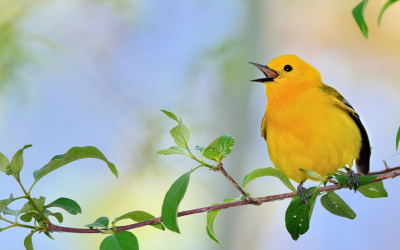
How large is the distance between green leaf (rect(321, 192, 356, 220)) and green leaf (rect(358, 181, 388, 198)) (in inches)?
3.5

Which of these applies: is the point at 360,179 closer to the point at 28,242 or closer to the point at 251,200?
the point at 251,200

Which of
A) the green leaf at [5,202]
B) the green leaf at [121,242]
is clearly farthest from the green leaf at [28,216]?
the green leaf at [121,242]

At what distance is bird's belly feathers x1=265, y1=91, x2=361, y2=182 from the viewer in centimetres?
216

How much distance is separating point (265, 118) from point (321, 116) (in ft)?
1.33

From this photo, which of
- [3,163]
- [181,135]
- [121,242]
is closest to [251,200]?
[181,135]

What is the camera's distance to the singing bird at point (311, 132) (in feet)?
7.09

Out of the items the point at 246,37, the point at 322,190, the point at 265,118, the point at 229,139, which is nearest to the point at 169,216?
the point at 229,139

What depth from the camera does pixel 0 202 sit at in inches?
50.5

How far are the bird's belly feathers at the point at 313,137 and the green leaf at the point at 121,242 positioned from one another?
122 cm

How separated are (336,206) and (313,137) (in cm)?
61

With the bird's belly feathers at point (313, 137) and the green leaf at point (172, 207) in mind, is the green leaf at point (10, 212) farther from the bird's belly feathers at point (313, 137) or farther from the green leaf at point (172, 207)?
the bird's belly feathers at point (313, 137)

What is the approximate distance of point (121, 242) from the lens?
124 cm

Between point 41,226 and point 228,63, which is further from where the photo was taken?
point 228,63

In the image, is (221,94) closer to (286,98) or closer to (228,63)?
(228,63)
